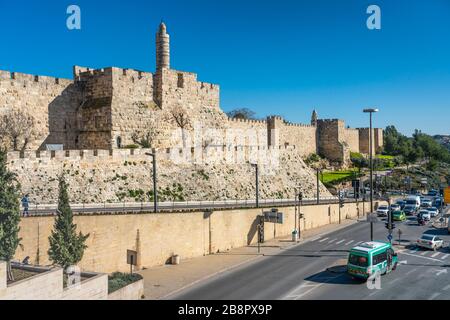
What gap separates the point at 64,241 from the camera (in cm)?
1831

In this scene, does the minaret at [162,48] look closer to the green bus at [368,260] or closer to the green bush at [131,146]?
Result: the green bush at [131,146]

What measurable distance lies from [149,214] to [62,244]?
253 inches

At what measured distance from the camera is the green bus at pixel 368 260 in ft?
67.8

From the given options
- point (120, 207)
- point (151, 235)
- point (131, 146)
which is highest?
point (131, 146)

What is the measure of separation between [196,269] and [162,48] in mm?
23268

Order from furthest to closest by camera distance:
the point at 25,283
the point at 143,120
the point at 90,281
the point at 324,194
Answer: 1. the point at 324,194
2. the point at 143,120
3. the point at 90,281
4. the point at 25,283

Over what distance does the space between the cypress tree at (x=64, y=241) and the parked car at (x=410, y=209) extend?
3947 centimetres

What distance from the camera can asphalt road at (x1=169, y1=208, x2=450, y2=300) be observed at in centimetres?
1909

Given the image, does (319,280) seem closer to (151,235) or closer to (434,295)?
(434,295)

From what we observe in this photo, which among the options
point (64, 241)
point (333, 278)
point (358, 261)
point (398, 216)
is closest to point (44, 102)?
point (64, 241)

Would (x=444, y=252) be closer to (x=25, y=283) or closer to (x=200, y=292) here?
(x=200, y=292)

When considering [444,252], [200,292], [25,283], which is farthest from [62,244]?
[444,252]

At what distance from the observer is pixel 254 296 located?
740 inches

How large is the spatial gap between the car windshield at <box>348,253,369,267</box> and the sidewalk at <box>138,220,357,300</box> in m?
6.49
